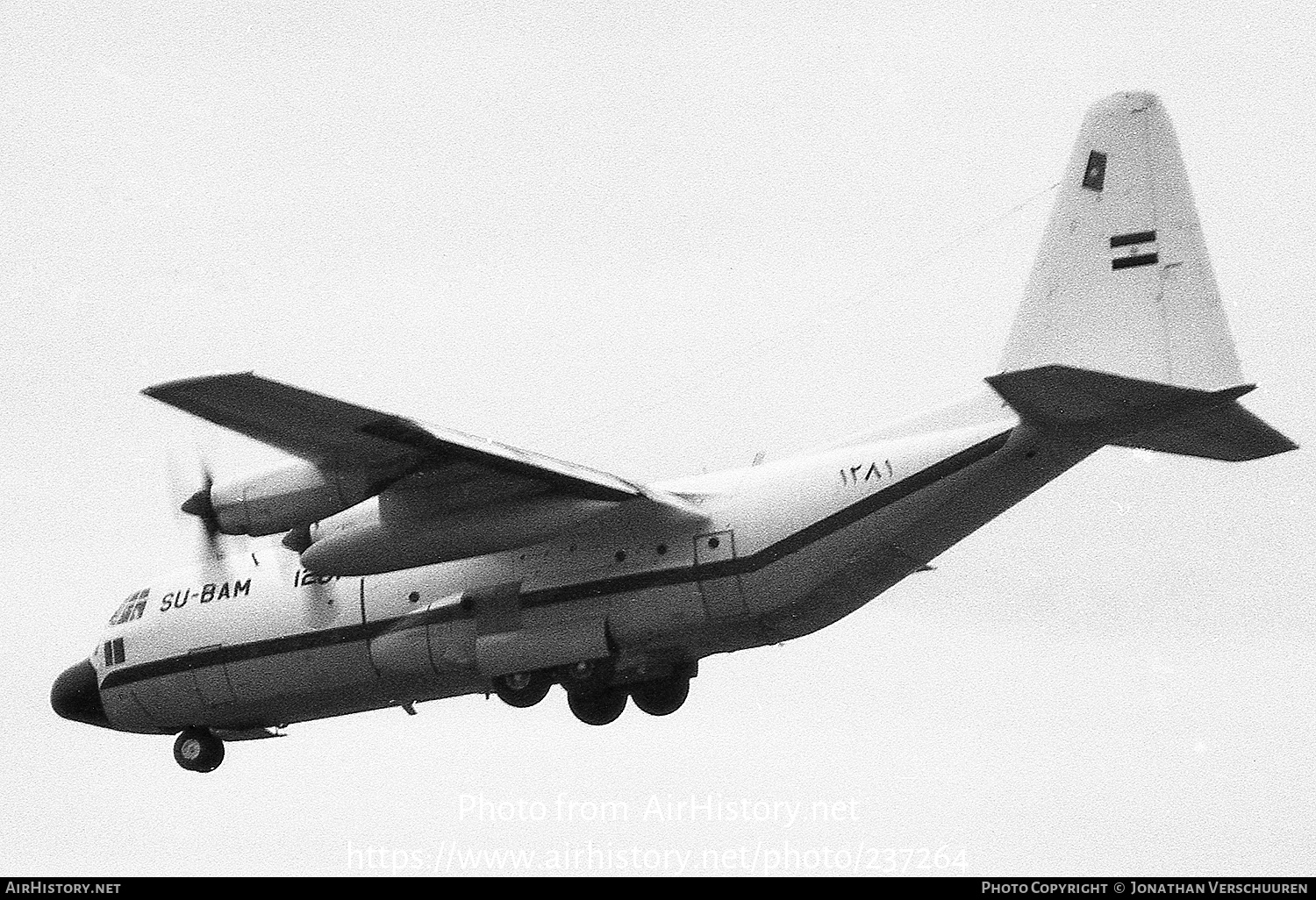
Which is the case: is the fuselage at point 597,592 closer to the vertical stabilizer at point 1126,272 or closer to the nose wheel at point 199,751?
the nose wheel at point 199,751

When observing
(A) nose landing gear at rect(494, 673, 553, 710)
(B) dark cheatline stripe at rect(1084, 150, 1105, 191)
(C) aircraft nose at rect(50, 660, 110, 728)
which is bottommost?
(A) nose landing gear at rect(494, 673, 553, 710)

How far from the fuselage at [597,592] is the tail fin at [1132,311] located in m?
1.12

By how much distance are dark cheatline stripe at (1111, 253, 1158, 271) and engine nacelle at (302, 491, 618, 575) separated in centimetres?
706

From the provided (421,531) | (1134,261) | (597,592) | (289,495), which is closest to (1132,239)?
(1134,261)

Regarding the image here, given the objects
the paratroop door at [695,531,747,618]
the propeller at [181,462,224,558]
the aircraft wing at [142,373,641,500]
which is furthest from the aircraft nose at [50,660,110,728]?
the paratroop door at [695,531,747,618]

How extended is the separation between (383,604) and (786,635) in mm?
5645

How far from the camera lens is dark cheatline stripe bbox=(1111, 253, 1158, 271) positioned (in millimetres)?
27609

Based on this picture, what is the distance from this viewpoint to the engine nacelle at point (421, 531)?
2991 cm

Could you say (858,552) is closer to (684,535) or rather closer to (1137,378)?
(684,535)

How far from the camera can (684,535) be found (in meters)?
30.2

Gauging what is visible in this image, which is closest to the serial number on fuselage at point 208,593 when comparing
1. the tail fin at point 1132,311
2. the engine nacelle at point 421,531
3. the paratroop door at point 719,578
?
the engine nacelle at point 421,531

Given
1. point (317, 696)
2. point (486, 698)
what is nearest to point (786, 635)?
point (486, 698)

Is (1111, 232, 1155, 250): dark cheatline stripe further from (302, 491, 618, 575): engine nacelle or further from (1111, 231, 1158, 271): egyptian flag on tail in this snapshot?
(302, 491, 618, 575): engine nacelle
